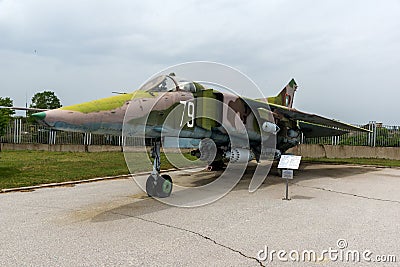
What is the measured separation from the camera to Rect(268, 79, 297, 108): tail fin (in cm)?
1770

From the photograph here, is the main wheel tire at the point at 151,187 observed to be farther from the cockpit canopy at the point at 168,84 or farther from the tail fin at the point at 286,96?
the tail fin at the point at 286,96

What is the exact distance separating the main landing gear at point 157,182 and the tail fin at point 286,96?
9.70 metres

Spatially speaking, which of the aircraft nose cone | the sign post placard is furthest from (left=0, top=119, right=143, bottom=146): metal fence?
the aircraft nose cone

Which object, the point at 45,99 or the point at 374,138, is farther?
the point at 45,99

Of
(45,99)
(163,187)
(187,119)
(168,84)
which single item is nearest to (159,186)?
(163,187)

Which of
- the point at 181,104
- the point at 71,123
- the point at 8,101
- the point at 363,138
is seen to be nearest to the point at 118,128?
the point at 71,123

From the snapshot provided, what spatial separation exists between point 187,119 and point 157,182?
1766 mm

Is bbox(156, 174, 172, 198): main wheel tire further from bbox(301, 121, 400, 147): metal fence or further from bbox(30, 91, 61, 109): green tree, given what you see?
bbox(30, 91, 61, 109): green tree

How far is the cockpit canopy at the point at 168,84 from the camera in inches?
317

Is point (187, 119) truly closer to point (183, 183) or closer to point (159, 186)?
point (159, 186)

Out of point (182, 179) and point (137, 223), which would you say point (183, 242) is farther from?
point (182, 179)

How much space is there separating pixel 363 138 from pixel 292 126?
11733 mm

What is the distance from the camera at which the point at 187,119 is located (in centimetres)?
893

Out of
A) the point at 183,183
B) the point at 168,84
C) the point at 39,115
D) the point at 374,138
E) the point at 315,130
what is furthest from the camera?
the point at 374,138
